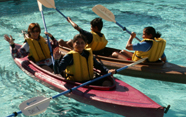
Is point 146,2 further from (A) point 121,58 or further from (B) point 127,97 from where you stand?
(B) point 127,97

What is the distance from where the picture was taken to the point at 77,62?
3.05 m

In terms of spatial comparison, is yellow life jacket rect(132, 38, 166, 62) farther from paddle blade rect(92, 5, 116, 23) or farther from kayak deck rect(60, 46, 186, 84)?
paddle blade rect(92, 5, 116, 23)

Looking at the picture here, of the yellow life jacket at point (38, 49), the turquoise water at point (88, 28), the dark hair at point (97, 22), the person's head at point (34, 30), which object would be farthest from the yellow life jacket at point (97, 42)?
the person's head at point (34, 30)

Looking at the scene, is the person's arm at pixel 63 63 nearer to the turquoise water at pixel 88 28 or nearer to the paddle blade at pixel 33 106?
the paddle blade at pixel 33 106

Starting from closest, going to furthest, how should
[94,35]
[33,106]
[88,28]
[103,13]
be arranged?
1. [33,106]
2. [94,35]
3. [103,13]
4. [88,28]

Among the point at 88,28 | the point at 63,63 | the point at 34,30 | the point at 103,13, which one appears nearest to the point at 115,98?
the point at 63,63

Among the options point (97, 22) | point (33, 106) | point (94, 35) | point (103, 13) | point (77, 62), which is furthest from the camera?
point (103, 13)

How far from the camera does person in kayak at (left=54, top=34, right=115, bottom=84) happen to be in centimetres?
297

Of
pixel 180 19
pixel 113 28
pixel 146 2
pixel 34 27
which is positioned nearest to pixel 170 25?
pixel 180 19

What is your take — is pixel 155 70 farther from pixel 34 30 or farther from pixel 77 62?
pixel 34 30

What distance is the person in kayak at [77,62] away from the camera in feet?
9.75

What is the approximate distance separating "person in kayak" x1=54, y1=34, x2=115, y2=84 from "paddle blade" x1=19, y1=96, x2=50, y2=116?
1.63 feet

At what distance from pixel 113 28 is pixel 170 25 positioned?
7.28 feet

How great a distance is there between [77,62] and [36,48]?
1228 mm
